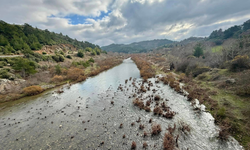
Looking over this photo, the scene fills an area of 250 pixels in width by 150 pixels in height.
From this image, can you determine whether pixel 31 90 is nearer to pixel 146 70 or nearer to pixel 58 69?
pixel 58 69

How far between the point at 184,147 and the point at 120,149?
6.64 metres

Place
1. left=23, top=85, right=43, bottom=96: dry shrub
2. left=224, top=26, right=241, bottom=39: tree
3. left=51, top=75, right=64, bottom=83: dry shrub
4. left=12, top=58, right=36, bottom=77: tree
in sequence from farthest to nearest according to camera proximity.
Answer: left=224, top=26, right=241, bottom=39: tree, left=51, top=75, right=64, bottom=83: dry shrub, left=12, top=58, right=36, bottom=77: tree, left=23, top=85, right=43, bottom=96: dry shrub

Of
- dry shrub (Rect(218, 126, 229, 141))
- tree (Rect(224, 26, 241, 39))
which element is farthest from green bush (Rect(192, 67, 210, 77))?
tree (Rect(224, 26, 241, 39))

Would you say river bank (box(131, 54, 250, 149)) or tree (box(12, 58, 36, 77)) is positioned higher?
tree (box(12, 58, 36, 77))

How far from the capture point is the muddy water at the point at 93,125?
37.3 ft

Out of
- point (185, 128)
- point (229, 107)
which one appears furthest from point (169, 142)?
point (229, 107)

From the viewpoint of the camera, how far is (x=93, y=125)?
14648mm

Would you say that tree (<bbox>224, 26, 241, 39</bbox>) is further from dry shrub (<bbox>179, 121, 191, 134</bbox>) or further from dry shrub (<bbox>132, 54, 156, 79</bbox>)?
dry shrub (<bbox>179, 121, 191, 134</bbox>)

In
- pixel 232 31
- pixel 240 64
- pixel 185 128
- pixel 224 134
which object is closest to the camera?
pixel 224 134

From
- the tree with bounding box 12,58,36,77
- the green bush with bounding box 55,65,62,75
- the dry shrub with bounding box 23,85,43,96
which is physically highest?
the tree with bounding box 12,58,36,77

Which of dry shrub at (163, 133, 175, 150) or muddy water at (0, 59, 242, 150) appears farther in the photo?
muddy water at (0, 59, 242, 150)

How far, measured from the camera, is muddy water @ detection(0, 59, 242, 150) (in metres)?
11.4

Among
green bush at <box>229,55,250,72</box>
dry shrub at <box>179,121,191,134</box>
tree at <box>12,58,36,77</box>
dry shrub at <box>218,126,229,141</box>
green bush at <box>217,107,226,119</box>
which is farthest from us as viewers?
tree at <box>12,58,36,77</box>

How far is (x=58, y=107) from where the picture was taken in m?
20.2
